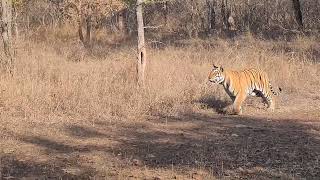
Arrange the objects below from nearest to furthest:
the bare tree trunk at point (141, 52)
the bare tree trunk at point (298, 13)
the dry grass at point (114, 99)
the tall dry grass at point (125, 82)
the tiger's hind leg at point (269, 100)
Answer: the dry grass at point (114, 99), the tall dry grass at point (125, 82), the tiger's hind leg at point (269, 100), the bare tree trunk at point (141, 52), the bare tree trunk at point (298, 13)

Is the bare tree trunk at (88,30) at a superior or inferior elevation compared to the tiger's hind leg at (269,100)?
superior

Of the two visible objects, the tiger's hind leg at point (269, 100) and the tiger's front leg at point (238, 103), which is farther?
the tiger's hind leg at point (269, 100)

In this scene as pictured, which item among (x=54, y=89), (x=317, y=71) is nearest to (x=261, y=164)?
(x=54, y=89)

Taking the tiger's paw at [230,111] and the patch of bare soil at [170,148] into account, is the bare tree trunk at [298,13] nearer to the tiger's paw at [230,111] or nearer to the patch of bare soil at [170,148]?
the patch of bare soil at [170,148]

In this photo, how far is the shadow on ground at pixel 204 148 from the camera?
6.48 m

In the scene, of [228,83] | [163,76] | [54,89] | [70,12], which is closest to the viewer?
[228,83]

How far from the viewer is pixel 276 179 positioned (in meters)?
5.98

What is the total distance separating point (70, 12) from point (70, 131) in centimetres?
1574

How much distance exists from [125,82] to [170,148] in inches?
182

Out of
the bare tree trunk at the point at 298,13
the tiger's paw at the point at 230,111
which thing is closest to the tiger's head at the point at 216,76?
the tiger's paw at the point at 230,111

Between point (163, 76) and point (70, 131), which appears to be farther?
point (163, 76)

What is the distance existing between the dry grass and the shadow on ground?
0.06 metres

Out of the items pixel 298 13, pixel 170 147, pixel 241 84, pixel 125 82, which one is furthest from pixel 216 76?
pixel 298 13

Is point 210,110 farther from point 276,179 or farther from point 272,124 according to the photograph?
point 276,179
